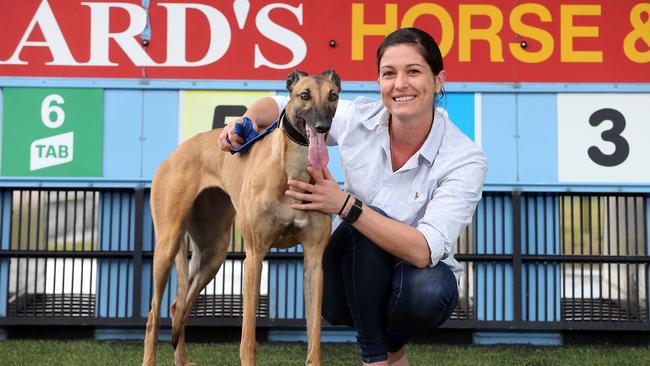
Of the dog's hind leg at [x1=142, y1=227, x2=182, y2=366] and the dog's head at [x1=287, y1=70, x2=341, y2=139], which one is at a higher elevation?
the dog's head at [x1=287, y1=70, x2=341, y2=139]

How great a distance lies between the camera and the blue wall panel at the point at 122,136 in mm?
3756

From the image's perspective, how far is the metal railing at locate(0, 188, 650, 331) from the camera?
12.3 ft

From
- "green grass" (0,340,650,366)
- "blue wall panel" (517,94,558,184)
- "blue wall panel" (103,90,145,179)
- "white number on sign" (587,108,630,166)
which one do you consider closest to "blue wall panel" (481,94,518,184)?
"blue wall panel" (517,94,558,184)

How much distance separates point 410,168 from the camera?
2.40m

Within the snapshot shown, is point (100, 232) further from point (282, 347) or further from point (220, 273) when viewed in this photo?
point (282, 347)

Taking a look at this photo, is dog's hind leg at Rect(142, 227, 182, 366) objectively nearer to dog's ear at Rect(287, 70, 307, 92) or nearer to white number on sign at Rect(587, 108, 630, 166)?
dog's ear at Rect(287, 70, 307, 92)

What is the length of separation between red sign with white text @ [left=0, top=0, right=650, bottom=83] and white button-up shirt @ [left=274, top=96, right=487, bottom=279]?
1253 millimetres

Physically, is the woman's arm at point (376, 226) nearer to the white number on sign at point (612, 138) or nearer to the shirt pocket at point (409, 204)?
the shirt pocket at point (409, 204)

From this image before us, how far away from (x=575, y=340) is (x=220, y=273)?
1750 mm

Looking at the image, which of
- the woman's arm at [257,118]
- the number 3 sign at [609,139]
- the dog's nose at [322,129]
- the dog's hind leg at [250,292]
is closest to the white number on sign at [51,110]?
the woman's arm at [257,118]

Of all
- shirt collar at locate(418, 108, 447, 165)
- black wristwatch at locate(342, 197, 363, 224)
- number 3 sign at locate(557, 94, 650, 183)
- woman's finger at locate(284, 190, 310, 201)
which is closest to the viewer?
black wristwatch at locate(342, 197, 363, 224)

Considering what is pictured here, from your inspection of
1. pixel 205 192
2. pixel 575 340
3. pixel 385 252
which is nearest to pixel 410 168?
pixel 385 252

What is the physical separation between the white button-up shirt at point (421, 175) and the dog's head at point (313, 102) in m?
0.19

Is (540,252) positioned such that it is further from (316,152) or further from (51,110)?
(51,110)
